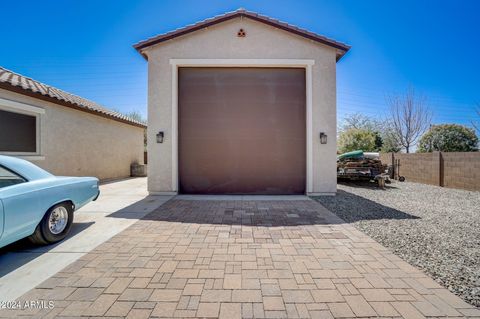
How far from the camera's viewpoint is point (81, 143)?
998 centimetres

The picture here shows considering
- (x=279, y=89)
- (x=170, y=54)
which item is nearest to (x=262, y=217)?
(x=279, y=89)

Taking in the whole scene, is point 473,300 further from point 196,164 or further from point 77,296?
point 196,164

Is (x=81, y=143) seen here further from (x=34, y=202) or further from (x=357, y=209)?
(x=357, y=209)

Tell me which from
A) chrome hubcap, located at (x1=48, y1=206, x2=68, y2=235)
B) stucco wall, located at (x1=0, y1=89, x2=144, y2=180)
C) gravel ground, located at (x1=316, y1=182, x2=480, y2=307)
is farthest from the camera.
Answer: stucco wall, located at (x1=0, y1=89, x2=144, y2=180)

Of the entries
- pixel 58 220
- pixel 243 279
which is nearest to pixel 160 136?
pixel 58 220

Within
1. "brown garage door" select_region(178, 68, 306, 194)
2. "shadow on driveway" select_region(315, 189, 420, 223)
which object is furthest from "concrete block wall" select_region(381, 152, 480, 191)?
"brown garage door" select_region(178, 68, 306, 194)

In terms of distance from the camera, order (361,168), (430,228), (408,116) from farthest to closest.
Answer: (408,116) → (361,168) → (430,228)

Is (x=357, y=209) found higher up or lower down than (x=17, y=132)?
lower down

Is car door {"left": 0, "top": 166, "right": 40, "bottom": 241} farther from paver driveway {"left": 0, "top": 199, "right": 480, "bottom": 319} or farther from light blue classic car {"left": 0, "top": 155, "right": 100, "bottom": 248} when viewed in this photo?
paver driveway {"left": 0, "top": 199, "right": 480, "bottom": 319}

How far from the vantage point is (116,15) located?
27.7 feet

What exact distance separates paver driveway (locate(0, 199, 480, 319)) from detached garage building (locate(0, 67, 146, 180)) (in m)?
6.85

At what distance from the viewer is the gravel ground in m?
2.78

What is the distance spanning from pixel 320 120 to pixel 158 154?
5551mm

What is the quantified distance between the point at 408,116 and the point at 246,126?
2002cm
